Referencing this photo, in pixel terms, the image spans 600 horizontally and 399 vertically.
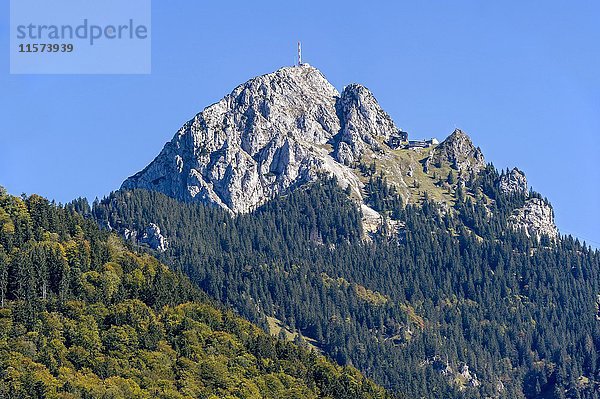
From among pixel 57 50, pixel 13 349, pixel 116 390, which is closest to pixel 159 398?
pixel 116 390

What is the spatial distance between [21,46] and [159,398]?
54.3m

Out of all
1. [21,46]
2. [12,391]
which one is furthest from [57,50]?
[12,391]

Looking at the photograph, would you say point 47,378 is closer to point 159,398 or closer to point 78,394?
point 78,394

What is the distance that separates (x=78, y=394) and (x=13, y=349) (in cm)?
1374

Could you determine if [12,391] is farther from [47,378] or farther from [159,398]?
[159,398]

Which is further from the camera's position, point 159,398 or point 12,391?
point 159,398

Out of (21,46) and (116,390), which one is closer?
(21,46)

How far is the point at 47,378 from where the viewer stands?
623 feet

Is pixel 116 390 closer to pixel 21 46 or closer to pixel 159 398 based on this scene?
pixel 159 398

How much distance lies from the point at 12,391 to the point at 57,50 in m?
45.2

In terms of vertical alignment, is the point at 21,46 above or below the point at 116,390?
above

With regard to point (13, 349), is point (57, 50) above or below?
above

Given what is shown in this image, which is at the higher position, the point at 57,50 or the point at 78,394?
the point at 57,50

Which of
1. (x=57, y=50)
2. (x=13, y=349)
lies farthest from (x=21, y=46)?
(x=13, y=349)
